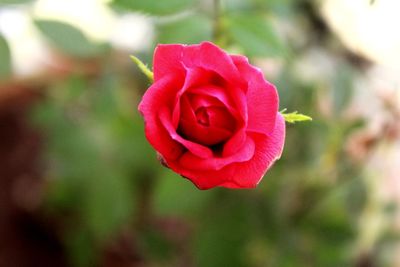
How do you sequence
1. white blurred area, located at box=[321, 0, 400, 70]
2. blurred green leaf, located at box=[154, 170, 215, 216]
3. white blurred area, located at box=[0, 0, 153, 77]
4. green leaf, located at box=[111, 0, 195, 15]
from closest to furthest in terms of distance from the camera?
green leaf, located at box=[111, 0, 195, 15], white blurred area, located at box=[321, 0, 400, 70], blurred green leaf, located at box=[154, 170, 215, 216], white blurred area, located at box=[0, 0, 153, 77]

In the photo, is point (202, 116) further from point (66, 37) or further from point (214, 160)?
point (66, 37)

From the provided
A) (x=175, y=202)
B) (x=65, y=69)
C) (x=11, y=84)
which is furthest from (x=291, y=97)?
(x=11, y=84)

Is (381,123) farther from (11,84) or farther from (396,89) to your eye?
(11,84)

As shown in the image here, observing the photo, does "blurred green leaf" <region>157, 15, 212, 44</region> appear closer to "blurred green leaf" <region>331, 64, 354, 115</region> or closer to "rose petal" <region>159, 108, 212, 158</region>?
"blurred green leaf" <region>331, 64, 354, 115</region>

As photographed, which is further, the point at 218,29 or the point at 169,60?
the point at 218,29

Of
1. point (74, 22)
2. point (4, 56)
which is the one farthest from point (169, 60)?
point (74, 22)

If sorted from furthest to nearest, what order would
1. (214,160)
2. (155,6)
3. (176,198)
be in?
1. (176,198)
2. (155,6)
3. (214,160)

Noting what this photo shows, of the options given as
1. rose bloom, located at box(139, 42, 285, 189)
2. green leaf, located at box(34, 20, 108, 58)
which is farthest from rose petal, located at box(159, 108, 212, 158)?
green leaf, located at box(34, 20, 108, 58)
